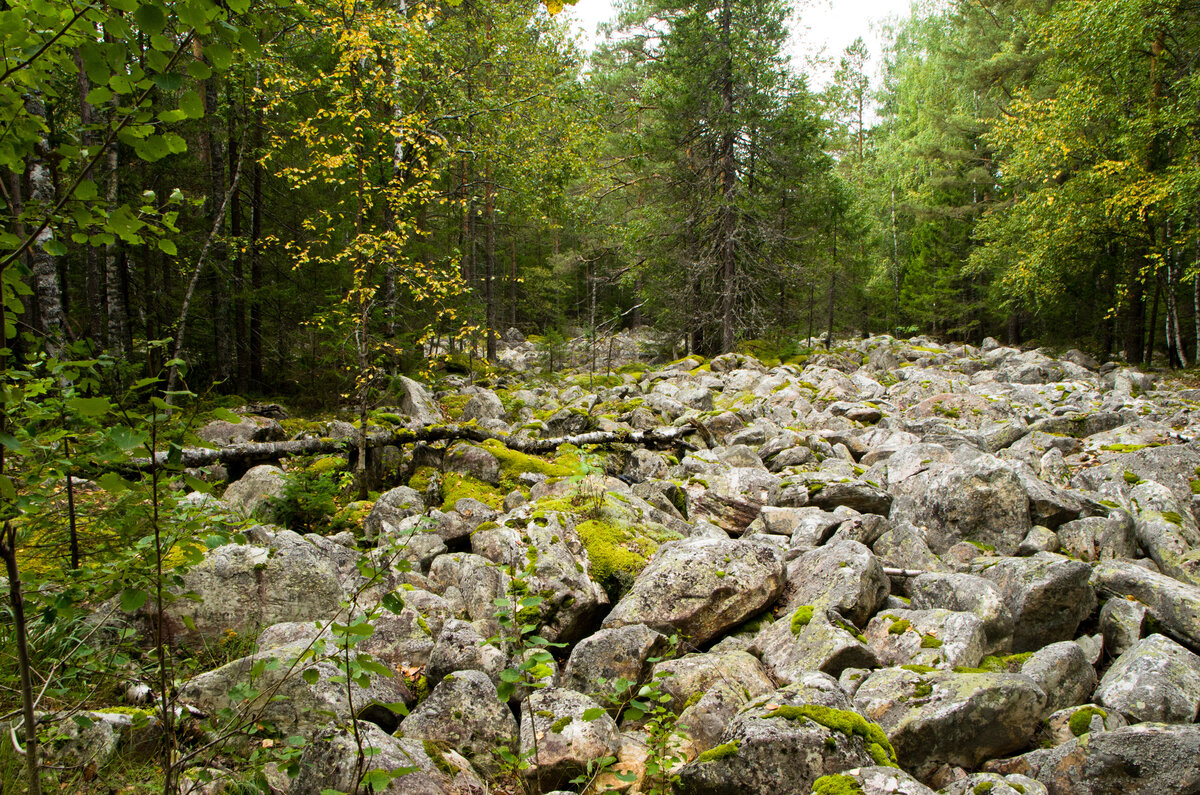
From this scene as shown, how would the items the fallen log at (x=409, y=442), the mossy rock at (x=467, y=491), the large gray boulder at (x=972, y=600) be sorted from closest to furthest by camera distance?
the large gray boulder at (x=972, y=600)
the mossy rock at (x=467, y=491)
the fallen log at (x=409, y=442)

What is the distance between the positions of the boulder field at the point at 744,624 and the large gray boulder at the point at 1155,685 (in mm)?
16

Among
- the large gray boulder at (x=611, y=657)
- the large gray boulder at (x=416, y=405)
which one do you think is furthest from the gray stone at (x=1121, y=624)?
the large gray boulder at (x=416, y=405)

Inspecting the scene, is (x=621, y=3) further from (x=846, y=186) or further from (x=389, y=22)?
(x=389, y=22)

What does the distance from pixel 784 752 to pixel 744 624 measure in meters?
1.88

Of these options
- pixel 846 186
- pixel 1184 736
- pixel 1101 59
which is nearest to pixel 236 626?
pixel 1184 736

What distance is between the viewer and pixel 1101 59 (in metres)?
14.8

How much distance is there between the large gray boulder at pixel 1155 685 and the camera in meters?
3.29

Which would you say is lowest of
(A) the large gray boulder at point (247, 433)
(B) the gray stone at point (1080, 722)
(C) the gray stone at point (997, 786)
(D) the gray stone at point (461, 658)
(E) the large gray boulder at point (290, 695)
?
(B) the gray stone at point (1080, 722)

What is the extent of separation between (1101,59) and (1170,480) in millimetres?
13452

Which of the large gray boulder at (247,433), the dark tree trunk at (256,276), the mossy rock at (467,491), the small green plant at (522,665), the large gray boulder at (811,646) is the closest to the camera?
the small green plant at (522,665)

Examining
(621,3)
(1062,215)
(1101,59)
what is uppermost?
(621,3)

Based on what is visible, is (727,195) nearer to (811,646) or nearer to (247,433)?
(247,433)

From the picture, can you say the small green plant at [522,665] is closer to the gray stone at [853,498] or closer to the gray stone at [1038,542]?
the gray stone at [853,498]

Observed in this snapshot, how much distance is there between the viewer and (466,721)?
333cm
